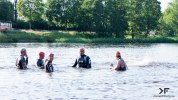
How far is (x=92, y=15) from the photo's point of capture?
139250mm

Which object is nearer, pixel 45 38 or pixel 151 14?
pixel 45 38

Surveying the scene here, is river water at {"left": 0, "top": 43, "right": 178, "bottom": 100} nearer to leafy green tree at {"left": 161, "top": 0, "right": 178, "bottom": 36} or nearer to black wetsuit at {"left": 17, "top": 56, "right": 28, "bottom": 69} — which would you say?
black wetsuit at {"left": 17, "top": 56, "right": 28, "bottom": 69}

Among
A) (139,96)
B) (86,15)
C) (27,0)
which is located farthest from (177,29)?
(139,96)

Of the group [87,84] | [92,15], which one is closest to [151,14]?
[92,15]

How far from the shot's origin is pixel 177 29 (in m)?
160

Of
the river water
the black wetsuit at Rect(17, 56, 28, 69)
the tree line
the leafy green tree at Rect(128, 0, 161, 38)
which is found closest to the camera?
the river water

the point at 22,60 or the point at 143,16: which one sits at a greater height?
the point at 143,16

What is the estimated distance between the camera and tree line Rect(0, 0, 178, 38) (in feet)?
454

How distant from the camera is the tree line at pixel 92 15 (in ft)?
454

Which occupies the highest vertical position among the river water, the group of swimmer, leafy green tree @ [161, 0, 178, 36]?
leafy green tree @ [161, 0, 178, 36]

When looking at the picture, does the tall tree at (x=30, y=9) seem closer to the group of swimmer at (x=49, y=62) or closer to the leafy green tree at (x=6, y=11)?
the leafy green tree at (x=6, y=11)

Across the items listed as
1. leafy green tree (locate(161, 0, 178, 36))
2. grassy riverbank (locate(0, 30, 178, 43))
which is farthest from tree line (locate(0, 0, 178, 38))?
grassy riverbank (locate(0, 30, 178, 43))

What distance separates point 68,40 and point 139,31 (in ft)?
106

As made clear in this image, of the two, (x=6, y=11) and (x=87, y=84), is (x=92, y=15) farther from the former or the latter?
(x=87, y=84)
